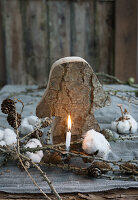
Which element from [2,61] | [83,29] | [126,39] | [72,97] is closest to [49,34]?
[83,29]

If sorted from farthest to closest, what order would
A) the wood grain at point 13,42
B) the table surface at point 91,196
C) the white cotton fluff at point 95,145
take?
the wood grain at point 13,42 < the white cotton fluff at point 95,145 < the table surface at point 91,196

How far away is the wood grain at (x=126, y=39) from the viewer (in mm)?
2539

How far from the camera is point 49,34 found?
8.48ft

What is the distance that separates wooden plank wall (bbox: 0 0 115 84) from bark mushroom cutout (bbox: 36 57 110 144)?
5.43 ft

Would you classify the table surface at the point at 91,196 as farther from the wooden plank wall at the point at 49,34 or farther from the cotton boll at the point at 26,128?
the wooden plank wall at the point at 49,34

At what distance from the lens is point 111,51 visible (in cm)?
264

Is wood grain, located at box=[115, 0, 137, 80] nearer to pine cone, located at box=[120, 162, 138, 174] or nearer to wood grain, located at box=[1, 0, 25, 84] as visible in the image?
wood grain, located at box=[1, 0, 25, 84]

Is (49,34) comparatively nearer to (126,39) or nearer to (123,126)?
(126,39)

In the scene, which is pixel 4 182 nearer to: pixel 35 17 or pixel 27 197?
pixel 27 197

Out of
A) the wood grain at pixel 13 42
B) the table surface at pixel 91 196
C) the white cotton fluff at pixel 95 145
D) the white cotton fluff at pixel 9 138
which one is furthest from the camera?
the wood grain at pixel 13 42

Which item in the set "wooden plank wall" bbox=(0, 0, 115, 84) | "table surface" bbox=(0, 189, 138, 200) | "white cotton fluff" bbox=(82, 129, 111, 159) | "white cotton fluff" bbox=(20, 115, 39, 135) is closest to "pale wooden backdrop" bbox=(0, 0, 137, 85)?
"wooden plank wall" bbox=(0, 0, 115, 84)

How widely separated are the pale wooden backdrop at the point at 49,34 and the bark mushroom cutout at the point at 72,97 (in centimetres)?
171

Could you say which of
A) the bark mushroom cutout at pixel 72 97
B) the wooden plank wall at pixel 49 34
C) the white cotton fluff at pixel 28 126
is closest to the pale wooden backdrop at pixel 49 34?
the wooden plank wall at pixel 49 34

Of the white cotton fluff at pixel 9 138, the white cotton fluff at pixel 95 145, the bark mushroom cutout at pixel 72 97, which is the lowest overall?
the white cotton fluff at pixel 9 138
